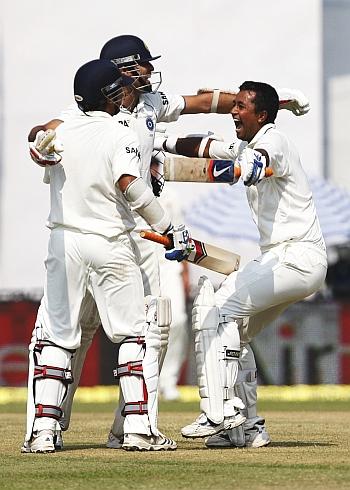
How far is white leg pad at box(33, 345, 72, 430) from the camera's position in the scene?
873 cm

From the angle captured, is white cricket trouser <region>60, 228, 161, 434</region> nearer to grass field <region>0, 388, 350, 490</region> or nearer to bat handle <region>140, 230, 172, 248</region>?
grass field <region>0, 388, 350, 490</region>

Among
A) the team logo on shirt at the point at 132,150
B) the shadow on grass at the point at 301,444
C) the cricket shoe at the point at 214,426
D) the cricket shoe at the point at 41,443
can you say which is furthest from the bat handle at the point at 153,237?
the shadow on grass at the point at 301,444

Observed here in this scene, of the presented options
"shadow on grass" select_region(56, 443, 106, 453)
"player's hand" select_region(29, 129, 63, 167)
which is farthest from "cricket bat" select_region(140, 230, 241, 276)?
"shadow on grass" select_region(56, 443, 106, 453)

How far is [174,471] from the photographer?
7641 mm

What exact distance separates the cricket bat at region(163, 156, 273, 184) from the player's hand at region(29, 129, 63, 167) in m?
0.87

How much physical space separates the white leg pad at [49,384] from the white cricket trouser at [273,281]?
0.97 meters

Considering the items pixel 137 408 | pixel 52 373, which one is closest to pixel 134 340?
pixel 137 408

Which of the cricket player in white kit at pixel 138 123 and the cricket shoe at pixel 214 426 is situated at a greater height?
the cricket player in white kit at pixel 138 123

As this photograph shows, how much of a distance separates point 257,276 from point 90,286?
3.12 feet

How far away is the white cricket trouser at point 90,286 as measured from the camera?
28.8 ft

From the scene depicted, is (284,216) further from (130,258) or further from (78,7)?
(78,7)

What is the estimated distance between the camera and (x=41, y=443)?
28.3 ft

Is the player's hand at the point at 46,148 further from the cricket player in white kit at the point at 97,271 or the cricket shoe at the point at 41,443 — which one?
the cricket shoe at the point at 41,443

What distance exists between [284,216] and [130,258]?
95cm
